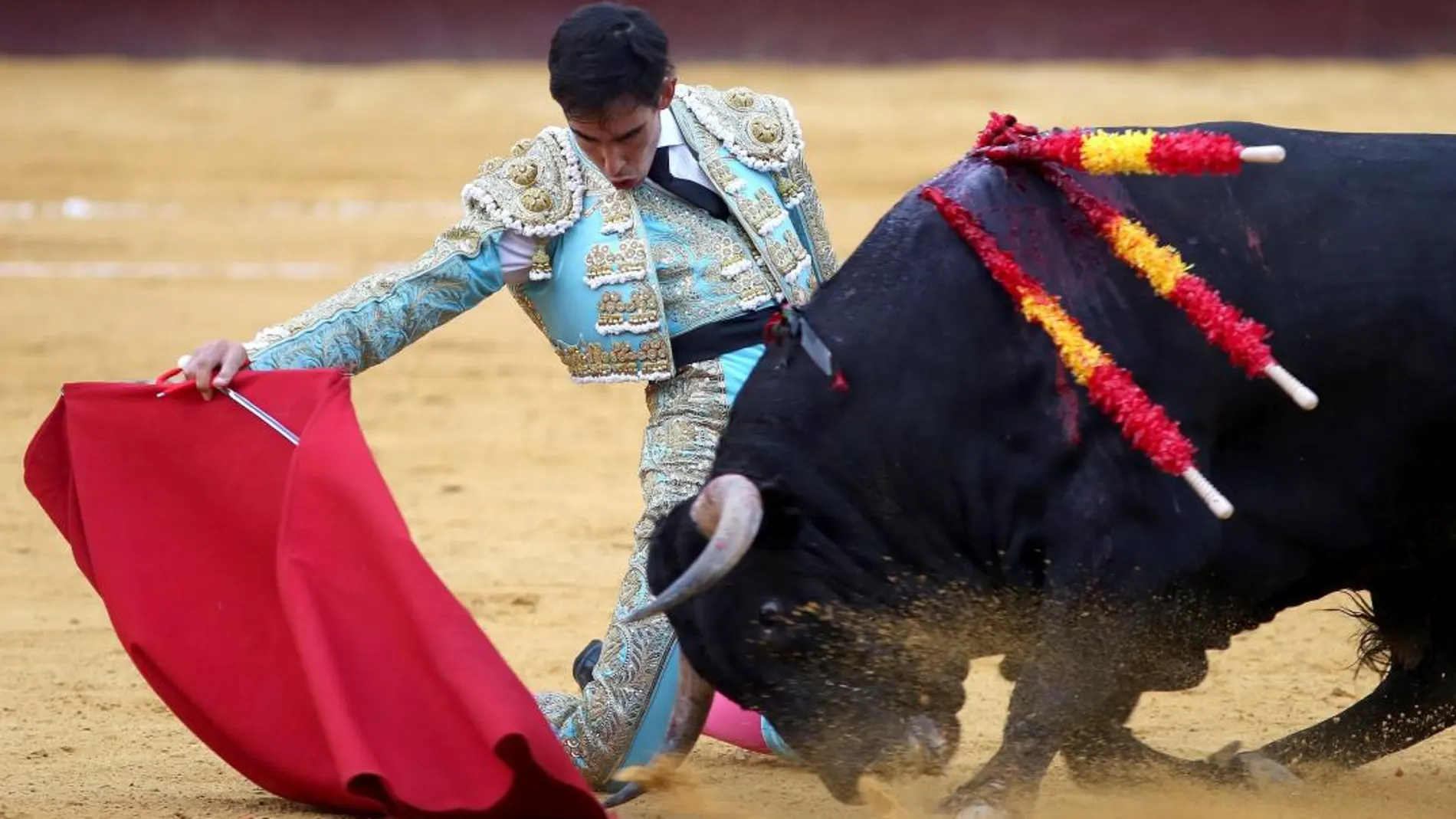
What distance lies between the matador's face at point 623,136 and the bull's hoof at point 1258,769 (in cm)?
130

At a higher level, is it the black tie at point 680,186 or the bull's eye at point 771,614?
the black tie at point 680,186

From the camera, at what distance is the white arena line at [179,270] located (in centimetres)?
874

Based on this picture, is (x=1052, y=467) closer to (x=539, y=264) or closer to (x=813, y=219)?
(x=813, y=219)

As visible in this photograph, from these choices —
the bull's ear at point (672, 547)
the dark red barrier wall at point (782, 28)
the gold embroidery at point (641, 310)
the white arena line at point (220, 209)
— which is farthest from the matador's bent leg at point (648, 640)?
the dark red barrier wall at point (782, 28)

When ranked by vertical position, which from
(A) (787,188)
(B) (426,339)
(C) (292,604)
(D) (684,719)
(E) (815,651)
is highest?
(A) (787,188)

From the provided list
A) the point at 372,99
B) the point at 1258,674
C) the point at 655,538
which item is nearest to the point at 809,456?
the point at 655,538

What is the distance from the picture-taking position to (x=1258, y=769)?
333 cm

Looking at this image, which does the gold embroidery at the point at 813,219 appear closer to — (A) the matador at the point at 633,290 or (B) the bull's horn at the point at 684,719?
(A) the matador at the point at 633,290

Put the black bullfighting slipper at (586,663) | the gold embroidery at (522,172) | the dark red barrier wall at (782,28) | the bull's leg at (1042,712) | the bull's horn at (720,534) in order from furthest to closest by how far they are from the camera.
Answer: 1. the dark red barrier wall at (782,28)
2. the black bullfighting slipper at (586,663)
3. the gold embroidery at (522,172)
4. the bull's leg at (1042,712)
5. the bull's horn at (720,534)

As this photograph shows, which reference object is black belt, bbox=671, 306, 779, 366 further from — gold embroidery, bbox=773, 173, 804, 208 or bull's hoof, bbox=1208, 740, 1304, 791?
bull's hoof, bbox=1208, 740, 1304, 791

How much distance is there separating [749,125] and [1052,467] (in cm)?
83

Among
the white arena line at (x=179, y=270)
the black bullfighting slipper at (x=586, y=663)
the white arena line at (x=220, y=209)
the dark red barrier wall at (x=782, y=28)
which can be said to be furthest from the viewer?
the dark red barrier wall at (x=782, y=28)

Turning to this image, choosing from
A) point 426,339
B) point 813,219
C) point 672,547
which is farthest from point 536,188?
point 426,339

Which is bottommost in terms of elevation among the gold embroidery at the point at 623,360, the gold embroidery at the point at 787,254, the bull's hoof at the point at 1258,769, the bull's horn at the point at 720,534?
the bull's hoof at the point at 1258,769
